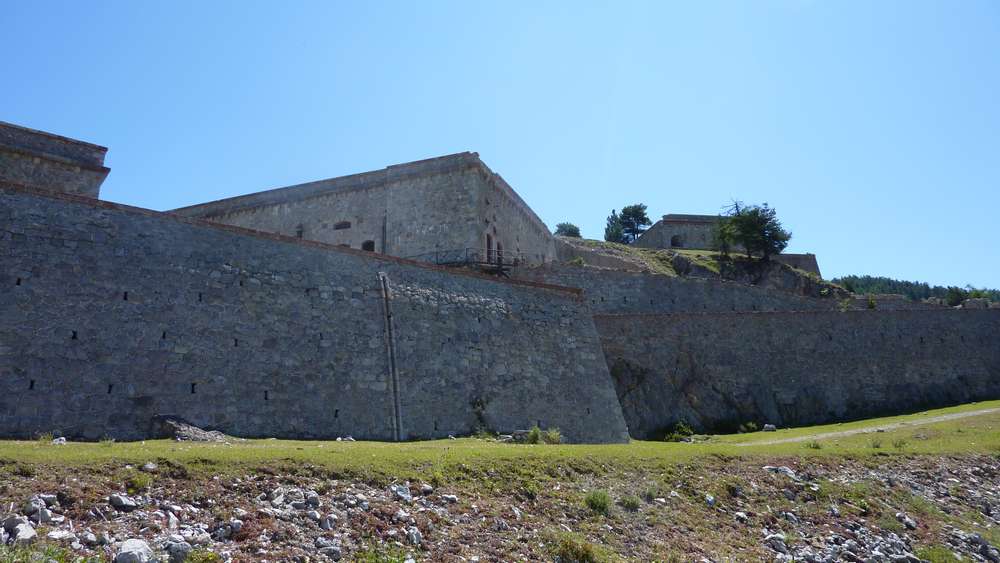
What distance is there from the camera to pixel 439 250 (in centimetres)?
3491

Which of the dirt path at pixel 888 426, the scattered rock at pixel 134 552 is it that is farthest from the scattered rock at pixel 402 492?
the dirt path at pixel 888 426

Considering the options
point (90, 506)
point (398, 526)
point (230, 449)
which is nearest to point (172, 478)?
point (90, 506)

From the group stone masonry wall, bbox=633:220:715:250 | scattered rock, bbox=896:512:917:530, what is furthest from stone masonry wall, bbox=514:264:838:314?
Result: stone masonry wall, bbox=633:220:715:250

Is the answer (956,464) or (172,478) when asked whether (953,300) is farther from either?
(172,478)

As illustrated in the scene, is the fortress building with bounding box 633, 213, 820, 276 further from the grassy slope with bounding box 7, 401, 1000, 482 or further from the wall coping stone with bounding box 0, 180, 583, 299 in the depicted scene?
the grassy slope with bounding box 7, 401, 1000, 482

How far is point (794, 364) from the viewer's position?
1395 inches

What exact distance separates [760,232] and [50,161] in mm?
48588

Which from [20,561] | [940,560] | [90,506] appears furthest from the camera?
[940,560]

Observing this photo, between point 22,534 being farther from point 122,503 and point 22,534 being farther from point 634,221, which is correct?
point 634,221

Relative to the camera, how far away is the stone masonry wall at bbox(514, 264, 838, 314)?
35969mm

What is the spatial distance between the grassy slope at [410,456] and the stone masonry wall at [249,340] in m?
1.92

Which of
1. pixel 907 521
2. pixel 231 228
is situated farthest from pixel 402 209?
pixel 907 521

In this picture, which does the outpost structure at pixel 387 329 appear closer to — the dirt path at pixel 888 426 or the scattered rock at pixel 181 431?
the scattered rock at pixel 181 431

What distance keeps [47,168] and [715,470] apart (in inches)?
961
